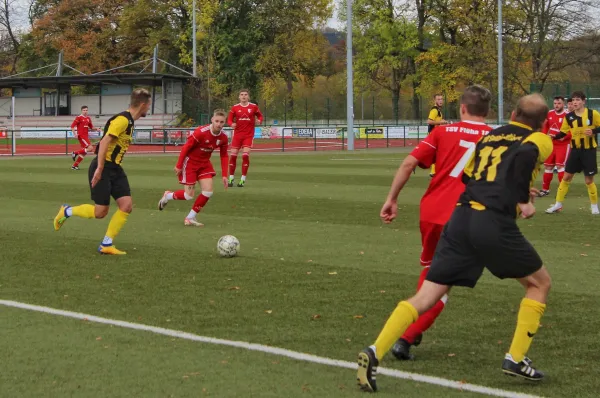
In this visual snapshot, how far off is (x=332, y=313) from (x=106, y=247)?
4370 millimetres

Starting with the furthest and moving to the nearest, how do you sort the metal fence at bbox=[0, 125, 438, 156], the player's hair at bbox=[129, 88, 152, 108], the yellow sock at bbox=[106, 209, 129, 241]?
the metal fence at bbox=[0, 125, 438, 156], the yellow sock at bbox=[106, 209, 129, 241], the player's hair at bbox=[129, 88, 152, 108]

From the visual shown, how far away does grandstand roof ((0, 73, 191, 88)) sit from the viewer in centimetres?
6306

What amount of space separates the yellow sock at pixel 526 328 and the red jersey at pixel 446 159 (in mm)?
1056

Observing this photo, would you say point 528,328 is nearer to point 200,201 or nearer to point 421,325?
point 421,325

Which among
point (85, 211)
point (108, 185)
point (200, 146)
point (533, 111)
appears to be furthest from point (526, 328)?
point (200, 146)

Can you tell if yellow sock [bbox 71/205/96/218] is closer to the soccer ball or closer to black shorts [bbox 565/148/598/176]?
the soccer ball

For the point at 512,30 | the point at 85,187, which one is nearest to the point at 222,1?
the point at 512,30

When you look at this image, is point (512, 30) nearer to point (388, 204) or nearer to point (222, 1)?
point (222, 1)

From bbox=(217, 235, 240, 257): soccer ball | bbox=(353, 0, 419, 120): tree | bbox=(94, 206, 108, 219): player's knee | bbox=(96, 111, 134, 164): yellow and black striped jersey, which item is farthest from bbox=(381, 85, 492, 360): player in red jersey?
bbox=(353, 0, 419, 120): tree

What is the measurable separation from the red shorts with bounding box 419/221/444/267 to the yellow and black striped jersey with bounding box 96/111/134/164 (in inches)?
204

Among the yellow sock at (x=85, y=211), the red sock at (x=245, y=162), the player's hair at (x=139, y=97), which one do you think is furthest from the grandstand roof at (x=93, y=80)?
the player's hair at (x=139, y=97)

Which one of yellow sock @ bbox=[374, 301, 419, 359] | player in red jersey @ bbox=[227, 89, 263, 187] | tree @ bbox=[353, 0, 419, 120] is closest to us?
yellow sock @ bbox=[374, 301, 419, 359]

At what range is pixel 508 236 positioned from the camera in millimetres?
5590

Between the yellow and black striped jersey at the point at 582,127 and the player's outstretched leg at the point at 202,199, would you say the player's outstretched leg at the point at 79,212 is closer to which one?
the player's outstretched leg at the point at 202,199
